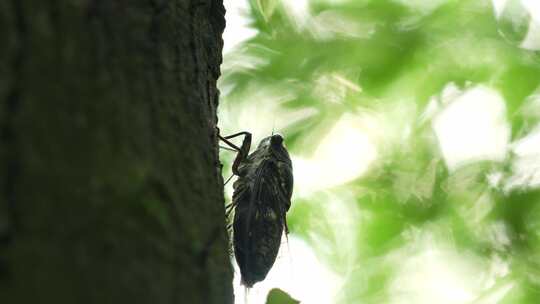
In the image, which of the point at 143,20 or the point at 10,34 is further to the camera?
the point at 143,20

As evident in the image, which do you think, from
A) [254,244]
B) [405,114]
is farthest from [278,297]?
[405,114]

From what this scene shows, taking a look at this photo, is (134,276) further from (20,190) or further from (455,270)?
(455,270)

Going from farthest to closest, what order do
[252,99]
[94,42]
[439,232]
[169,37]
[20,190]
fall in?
[252,99] < [439,232] < [169,37] < [94,42] < [20,190]

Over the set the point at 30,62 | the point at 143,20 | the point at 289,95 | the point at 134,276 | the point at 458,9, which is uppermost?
the point at 458,9

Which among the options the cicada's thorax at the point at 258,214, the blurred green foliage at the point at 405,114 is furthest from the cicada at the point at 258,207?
the blurred green foliage at the point at 405,114

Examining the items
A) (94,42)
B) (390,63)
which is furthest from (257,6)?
(94,42)

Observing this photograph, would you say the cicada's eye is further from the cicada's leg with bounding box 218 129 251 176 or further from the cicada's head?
the cicada's leg with bounding box 218 129 251 176

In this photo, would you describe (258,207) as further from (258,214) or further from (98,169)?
(98,169)

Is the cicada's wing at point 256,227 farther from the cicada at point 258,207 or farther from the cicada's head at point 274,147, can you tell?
the cicada's head at point 274,147
